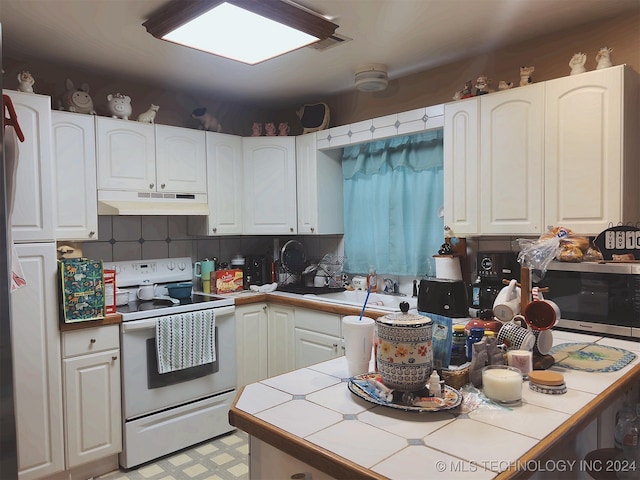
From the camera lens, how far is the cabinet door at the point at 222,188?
349 cm

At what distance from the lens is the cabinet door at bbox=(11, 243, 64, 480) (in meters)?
2.35

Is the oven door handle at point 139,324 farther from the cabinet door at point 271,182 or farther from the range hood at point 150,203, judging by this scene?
the cabinet door at point 271,182

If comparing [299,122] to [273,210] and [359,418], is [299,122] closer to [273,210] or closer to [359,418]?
[273,210]

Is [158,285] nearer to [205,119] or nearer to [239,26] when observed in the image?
[205,119]

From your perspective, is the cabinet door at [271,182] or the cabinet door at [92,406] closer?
the cabinet door at [92,406]

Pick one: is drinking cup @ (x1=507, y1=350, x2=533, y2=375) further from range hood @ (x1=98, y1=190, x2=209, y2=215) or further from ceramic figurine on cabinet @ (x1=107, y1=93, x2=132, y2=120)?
ceramic figurine on cabinet @ (x1=107, y1=93, x2=132, y2=120)

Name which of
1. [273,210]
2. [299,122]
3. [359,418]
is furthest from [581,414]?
[299,122]

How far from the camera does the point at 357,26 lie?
97.3 inches

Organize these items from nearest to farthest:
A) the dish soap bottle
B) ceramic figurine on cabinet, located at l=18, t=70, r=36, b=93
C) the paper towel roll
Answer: ceramic figurine on cabinet, located at l=18, t=70, r=36, b=93
the paper towel roll
the dish soap bottle

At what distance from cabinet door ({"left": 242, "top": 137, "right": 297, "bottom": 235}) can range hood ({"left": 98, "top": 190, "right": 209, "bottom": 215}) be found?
16.6 inches

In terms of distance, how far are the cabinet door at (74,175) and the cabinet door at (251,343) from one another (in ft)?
3.69

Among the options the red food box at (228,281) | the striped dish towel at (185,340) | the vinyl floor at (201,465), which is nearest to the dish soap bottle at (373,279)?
the red food box at (228,281)

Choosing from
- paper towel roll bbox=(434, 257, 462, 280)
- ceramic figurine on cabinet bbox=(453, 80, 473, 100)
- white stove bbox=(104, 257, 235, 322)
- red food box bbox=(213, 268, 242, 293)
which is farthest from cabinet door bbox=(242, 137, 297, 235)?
ceramic figurine on cabinet bbox=(453, 80, 473, 100)

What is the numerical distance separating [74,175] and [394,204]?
207cm
